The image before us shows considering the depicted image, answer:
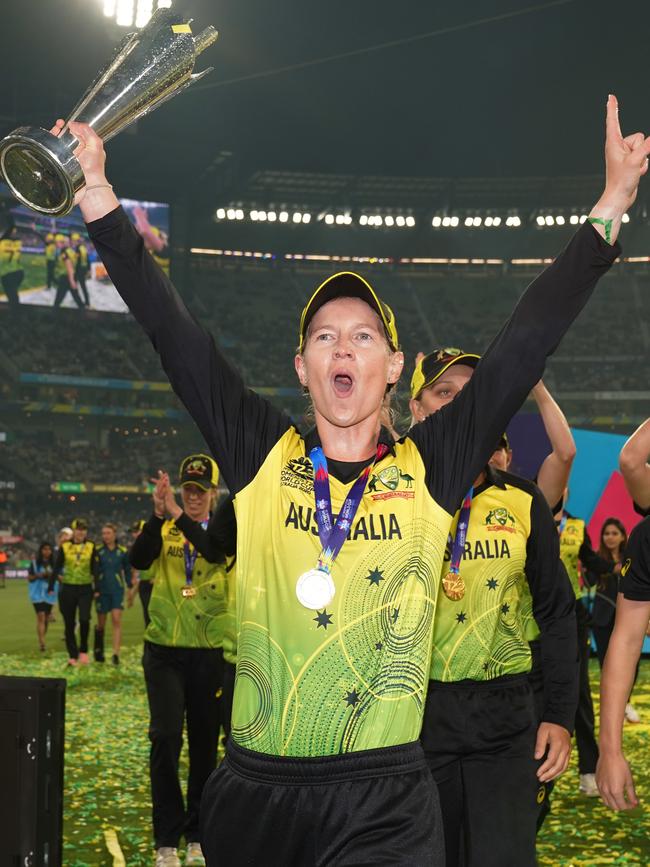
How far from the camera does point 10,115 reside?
4056cm

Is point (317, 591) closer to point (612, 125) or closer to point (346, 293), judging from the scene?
point (346, 293)

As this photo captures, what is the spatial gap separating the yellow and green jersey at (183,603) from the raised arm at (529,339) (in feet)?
13.3

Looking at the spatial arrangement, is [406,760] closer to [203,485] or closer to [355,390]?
[355,390]

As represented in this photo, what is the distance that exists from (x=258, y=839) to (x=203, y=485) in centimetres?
480

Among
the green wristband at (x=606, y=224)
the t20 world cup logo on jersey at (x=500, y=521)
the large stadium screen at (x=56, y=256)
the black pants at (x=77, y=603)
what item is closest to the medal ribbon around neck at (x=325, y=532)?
the green wristband at (x=606, y=224)

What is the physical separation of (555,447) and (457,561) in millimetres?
1299

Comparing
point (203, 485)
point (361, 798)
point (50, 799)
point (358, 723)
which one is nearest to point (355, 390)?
point (358, 723)

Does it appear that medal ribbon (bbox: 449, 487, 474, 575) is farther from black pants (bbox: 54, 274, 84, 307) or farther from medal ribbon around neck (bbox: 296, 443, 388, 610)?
black pants (bbox: 54, 274, 84, 307)

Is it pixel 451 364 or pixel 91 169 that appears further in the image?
pixel 451 364

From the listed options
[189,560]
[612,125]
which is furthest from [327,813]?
[189,560]

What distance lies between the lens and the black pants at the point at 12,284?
148 ft

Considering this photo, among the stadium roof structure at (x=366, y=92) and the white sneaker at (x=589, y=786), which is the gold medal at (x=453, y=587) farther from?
the stadium roof structure at (x=366, y=92)

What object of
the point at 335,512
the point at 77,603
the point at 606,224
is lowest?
the point at 77,603

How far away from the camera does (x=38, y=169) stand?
8.29ft
